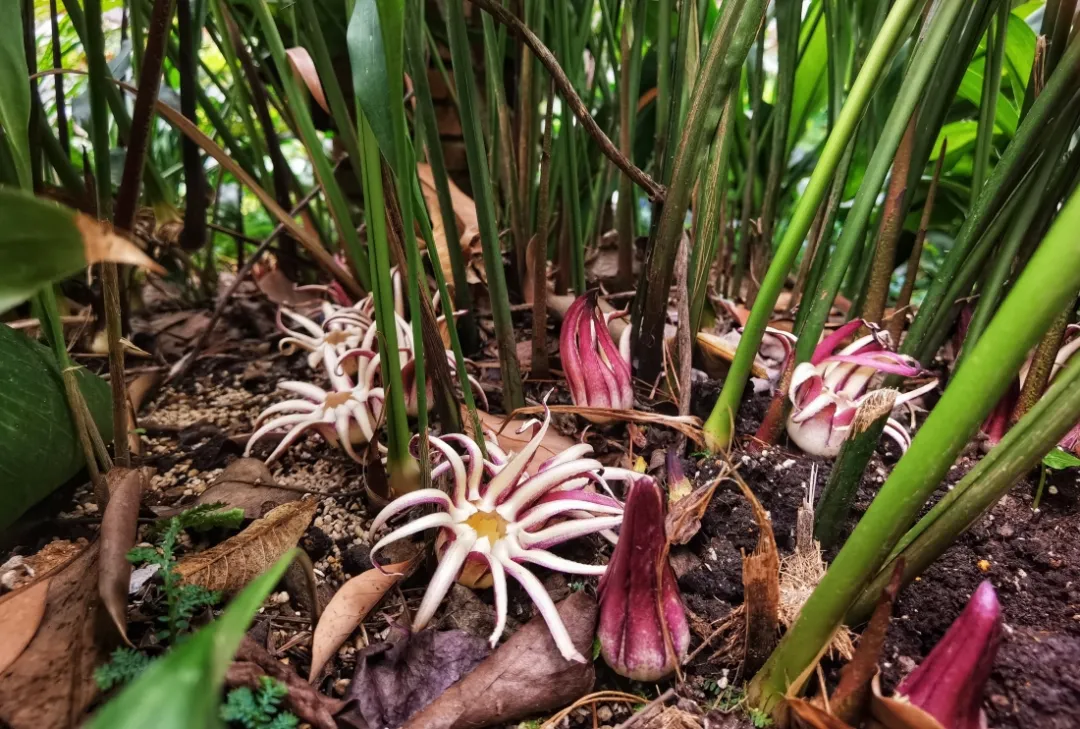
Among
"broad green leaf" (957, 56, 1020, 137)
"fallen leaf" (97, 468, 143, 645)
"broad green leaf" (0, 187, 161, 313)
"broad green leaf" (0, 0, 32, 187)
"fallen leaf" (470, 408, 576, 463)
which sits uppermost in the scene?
"broad green leaf" (0, 0, 32, 187)

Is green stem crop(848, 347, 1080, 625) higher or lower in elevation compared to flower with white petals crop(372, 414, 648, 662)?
higher

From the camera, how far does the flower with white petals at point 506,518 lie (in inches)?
16.4

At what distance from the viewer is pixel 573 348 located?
603 mm

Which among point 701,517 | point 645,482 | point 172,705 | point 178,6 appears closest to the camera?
point 172,705

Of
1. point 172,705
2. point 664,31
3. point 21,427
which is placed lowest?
point 21,427

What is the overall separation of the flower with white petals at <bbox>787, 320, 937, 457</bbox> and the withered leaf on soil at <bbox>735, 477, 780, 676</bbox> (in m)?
0.19

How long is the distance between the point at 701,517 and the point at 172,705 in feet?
1.28

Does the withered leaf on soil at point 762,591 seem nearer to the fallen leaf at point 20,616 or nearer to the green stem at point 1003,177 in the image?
the green stem at point 1003,177

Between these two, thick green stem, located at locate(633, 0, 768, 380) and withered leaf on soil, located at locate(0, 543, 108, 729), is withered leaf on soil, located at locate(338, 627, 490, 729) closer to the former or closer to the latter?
withered leaf on soil, located at locate(0, 543, 108, 729)

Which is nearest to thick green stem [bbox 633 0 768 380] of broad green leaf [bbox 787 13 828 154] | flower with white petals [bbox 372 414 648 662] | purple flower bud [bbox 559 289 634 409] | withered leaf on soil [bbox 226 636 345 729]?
purple flower bud [bbox 559 289 634 409]

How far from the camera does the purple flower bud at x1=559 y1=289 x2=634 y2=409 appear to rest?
592mm

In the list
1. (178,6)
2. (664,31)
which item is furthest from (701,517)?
(178,6)

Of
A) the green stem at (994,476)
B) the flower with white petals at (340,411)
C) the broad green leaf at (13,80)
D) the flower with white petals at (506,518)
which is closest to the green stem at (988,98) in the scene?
the green stem at (994,476)

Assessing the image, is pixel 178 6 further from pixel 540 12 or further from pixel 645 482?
pixel 645 482
